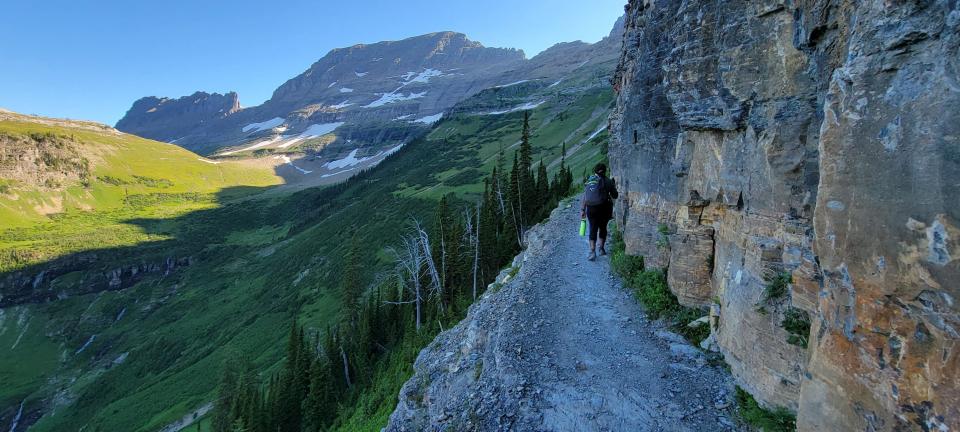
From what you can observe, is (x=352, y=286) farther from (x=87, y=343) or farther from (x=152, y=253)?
(x=152, y=253)

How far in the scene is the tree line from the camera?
133 ft

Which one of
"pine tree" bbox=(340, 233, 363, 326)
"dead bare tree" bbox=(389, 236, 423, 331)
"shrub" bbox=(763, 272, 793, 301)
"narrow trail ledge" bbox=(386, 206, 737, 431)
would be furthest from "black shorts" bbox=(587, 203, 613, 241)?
"pine tree" bbox=(340, 233, 363, 326)

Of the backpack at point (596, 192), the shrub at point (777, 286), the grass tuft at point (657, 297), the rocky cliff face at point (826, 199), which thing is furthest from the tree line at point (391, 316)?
the shrub at point (777, 286)

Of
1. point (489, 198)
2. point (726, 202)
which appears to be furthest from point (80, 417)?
point (726, 202)

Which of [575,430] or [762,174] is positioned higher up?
[762,174]

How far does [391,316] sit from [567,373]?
140ft

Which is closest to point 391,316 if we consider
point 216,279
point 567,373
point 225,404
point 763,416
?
point 225,404

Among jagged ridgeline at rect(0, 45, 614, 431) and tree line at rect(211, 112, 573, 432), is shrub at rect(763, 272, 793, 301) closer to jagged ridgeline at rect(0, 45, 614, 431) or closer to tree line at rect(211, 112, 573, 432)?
jagged ridgeline at rect(0, 45, 614, 431)

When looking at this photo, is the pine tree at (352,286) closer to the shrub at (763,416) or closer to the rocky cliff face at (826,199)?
the rocky cliff face at (826,199)

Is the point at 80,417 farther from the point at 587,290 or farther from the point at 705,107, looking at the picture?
the point at 705,107

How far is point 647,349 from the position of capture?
33.3 ft

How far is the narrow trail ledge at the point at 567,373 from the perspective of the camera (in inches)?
325

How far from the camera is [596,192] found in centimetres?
1472

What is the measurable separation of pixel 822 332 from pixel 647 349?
4.90 m
